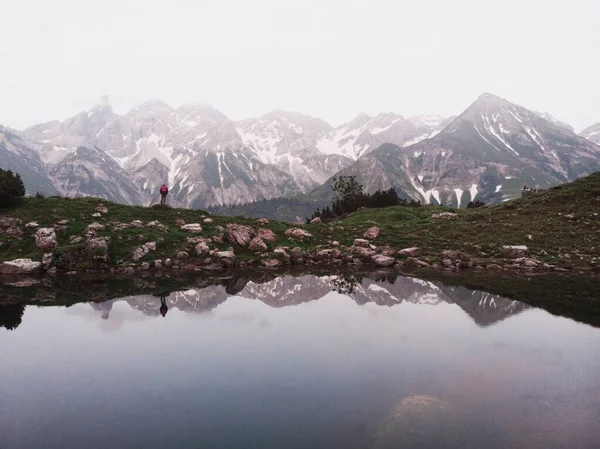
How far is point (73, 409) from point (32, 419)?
959 millimetres

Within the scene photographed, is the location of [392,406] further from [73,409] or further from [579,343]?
[579,343]

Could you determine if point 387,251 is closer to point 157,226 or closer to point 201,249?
point 201,249

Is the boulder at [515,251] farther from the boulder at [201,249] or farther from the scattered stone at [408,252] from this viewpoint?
the boulder at [201,249]

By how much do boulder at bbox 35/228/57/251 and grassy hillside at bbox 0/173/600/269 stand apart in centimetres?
48

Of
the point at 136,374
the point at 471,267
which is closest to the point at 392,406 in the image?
the point at 136,374

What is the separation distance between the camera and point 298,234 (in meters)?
44.3

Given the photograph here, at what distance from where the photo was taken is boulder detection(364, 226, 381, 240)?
45.1m

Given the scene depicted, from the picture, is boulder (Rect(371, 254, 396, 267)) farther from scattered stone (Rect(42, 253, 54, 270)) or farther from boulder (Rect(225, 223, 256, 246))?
scattered stone (Rect(42, 253, 54, 270))

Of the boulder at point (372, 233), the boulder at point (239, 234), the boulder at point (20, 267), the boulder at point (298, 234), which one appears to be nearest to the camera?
the boulder at point (20, 267)

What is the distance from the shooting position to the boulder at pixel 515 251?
38.2m

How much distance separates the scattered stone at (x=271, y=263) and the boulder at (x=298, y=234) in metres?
7.34

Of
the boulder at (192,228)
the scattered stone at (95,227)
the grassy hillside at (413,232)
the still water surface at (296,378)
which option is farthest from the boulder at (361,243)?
the scattered stone at (95,227)

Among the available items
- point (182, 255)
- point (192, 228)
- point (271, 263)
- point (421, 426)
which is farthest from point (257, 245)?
point (421, 426)

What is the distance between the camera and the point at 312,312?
21625mm
